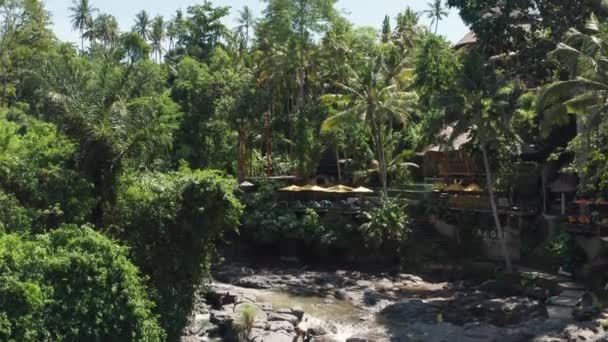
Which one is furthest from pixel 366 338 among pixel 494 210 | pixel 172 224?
pixel 494 210

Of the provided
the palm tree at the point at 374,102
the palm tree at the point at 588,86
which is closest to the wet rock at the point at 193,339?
the palm tree at the point at 588,86


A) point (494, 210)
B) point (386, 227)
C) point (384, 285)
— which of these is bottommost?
point (384, 285)

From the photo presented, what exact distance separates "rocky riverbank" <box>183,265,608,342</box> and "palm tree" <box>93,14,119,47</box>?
39178 mm

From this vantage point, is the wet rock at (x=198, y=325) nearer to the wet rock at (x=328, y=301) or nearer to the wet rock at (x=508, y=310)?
the wet rock at (x=328, y=301)

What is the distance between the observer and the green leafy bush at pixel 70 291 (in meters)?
13.9

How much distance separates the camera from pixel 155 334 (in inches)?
685

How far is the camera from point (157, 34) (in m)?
79.6

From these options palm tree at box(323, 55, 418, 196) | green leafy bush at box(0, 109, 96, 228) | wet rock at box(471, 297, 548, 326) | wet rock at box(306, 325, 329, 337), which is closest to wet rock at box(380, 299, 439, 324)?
wet rock at box(471, 297, 548, 326)

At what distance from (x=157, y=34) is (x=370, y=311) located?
5917cm

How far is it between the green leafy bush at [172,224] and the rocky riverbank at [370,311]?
1.70m

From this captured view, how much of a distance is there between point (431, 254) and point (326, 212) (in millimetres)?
6954

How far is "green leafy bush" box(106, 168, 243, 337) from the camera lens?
65.3 ft

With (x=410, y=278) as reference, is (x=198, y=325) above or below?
below

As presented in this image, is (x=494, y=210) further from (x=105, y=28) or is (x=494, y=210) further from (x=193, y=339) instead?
(x=105, y=28)
